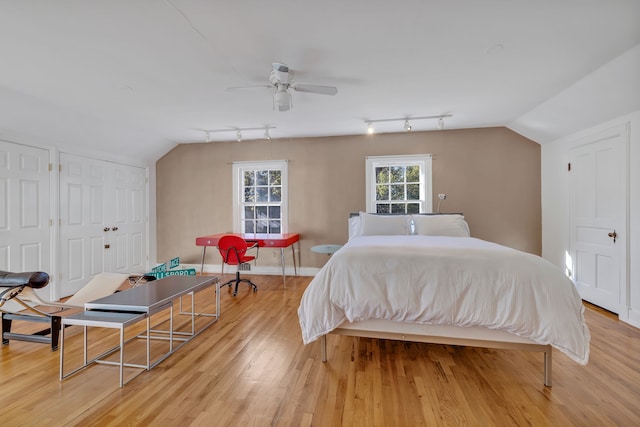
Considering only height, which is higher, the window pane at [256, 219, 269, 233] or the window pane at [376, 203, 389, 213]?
the window pane at [376, 203, 389, 213]

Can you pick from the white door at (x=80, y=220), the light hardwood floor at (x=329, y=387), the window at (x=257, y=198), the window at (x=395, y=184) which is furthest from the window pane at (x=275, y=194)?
the light hardwood floor at (x=329, y=387)

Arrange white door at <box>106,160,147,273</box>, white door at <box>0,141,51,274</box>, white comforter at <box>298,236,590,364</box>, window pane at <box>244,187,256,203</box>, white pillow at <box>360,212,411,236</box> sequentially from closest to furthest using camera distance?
white comforter at <box>298,236,590,364</box>
white door at <box>0,141,51,274</box>
white pillow at <box>360,212,411,236</box>
white door at <box>106,160,147,273</box>
window pane at <box>244,187,256,203</box>

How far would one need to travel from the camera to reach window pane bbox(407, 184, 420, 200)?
4785 millimetres

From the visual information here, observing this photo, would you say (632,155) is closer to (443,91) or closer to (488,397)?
(443,91)

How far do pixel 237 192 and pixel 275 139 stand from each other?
116 centimetres

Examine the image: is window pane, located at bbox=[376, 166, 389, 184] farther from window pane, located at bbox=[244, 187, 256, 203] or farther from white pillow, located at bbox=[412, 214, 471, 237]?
window pane, located at bbox=[244, 187, 256, 203]

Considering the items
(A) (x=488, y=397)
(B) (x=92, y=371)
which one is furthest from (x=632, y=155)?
(B) (x=92, y=371)

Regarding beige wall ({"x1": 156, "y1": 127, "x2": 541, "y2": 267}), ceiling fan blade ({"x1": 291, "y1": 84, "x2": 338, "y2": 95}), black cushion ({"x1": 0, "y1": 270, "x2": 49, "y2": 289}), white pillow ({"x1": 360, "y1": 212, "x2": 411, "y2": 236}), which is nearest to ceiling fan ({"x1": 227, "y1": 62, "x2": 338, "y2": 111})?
ceiling fan blade ({"x1": 291, "y1": 84, "x2": 338, "y2": 95})

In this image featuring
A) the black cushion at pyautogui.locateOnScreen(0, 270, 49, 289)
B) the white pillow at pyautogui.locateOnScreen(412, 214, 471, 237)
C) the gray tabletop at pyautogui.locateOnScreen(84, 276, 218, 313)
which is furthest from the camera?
the white pillow at pyautogui.locateOnScreen(412, 214, 471, 237)

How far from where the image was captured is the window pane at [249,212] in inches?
208

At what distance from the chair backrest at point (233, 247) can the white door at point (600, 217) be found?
421cm

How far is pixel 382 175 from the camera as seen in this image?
16.0ft

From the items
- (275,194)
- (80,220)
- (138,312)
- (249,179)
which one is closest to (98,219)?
(80,220)

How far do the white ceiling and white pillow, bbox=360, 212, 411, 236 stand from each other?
54.3 inches
